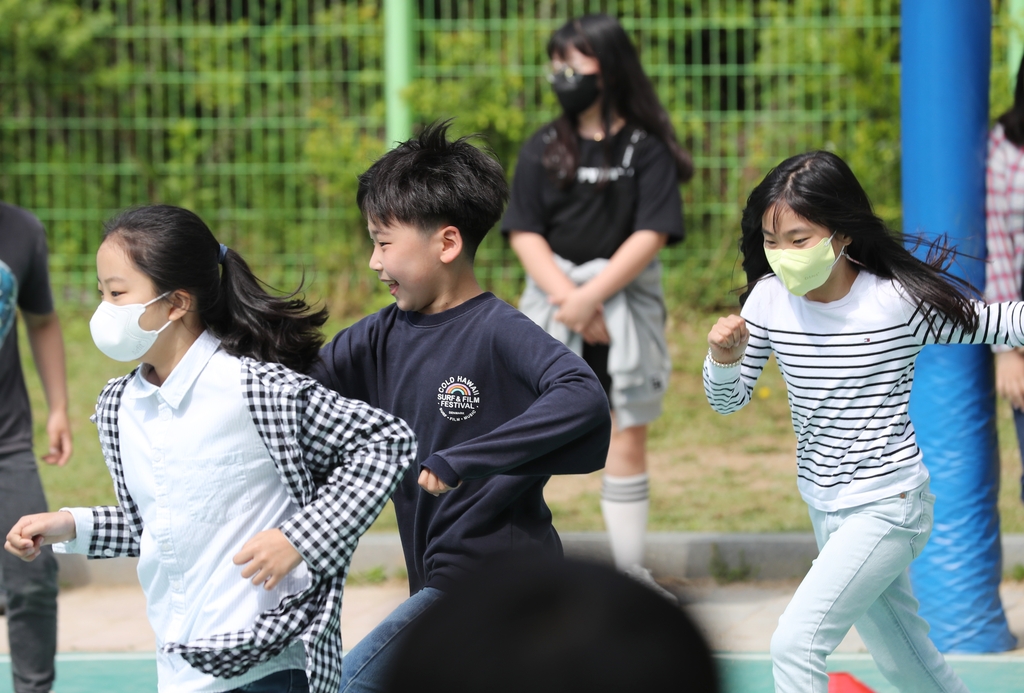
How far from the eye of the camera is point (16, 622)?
147 inches

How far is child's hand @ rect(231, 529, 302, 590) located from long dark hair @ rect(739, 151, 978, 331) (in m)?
1.57

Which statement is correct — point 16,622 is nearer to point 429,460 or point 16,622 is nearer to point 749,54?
point 429,460

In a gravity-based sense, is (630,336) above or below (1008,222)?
below

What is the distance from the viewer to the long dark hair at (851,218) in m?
3.15

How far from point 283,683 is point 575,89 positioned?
284 cm

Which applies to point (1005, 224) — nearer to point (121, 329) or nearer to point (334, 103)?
point (121, 329)

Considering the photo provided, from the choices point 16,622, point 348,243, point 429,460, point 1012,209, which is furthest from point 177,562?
point 348,243

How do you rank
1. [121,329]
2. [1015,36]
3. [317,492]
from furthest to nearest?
[1015,36]
[121,329]
[317,492]

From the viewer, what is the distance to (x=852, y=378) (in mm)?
3152

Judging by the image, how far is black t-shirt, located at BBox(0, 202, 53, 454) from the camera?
3.87 m

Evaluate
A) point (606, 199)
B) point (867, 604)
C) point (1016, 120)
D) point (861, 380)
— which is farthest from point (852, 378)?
point (606, 199)

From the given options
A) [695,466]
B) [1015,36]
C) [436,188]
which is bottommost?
[695,466]

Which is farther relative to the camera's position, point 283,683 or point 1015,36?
point 1015,36

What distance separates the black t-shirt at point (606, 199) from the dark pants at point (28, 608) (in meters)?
2.04
